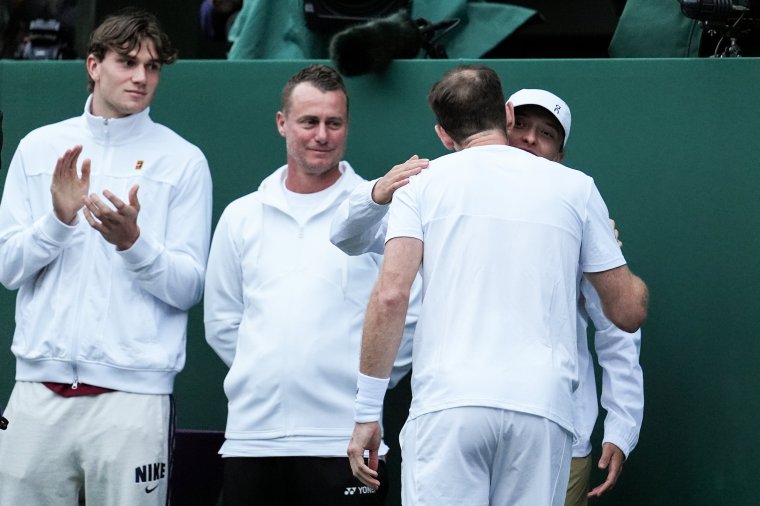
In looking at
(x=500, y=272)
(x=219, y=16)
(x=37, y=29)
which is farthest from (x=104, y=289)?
(x=219, y=16)

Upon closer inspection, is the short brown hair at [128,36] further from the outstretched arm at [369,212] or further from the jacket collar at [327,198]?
the outstretched arm at [369,212]

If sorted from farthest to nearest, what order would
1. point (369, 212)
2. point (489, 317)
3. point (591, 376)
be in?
point (591, 376)
point (369, 212)
point (489, 317)

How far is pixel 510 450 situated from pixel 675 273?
5.78 ft

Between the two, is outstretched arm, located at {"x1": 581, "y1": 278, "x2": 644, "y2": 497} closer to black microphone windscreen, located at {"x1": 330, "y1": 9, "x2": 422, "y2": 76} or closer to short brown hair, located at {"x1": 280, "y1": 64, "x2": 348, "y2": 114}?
short brown hair, located at {"x1": 280, "y1": 64, "x2": 348, "y2": 114}

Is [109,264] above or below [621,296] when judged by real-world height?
below

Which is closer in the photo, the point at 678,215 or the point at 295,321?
the point at 295,321

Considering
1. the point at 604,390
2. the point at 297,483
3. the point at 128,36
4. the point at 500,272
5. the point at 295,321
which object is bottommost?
the point at 297,483

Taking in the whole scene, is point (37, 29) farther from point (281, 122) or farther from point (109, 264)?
point (109, 264)

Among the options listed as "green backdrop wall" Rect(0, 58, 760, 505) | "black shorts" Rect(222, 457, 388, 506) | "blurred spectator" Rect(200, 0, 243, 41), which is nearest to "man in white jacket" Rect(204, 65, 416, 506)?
"black shorts" Rect(222, 457, 388, 506)

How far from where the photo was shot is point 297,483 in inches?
175

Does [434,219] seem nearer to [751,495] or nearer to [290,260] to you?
[290,260]

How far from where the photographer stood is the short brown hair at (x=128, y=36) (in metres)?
4.78

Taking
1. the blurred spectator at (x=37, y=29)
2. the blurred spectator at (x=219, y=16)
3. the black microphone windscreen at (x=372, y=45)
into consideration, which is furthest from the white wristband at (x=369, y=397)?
the blurred spectator at (x=219, y=16)

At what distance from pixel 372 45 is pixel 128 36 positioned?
0.98m
